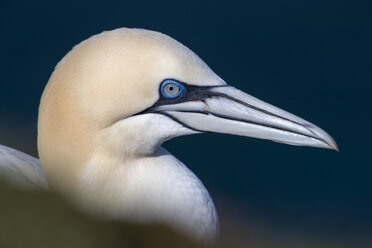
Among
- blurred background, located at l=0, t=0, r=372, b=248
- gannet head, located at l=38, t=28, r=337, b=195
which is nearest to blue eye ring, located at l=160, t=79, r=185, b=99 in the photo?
gannet head, located at l=38, t=28, r=337, b=195

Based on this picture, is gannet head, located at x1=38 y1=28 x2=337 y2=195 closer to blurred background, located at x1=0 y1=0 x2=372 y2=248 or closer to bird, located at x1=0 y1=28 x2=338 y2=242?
bird, located at x1=0 y1=28 x2=338 y2=242

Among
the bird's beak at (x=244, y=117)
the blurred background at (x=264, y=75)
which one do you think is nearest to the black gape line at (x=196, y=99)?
the bird's beak at (x=244, y=117)

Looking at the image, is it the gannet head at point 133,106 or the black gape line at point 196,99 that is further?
the black gape line at point 196,99

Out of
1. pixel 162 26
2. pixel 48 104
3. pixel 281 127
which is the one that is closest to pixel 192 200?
pixel 281 127

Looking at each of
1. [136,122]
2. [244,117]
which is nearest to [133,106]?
[136,122]

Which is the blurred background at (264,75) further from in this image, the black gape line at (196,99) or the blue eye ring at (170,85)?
the blue eye ring at (170,85)

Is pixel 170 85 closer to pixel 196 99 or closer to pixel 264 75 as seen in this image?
pixel 196 99

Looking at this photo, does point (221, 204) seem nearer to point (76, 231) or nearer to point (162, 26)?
point (162, 26)
